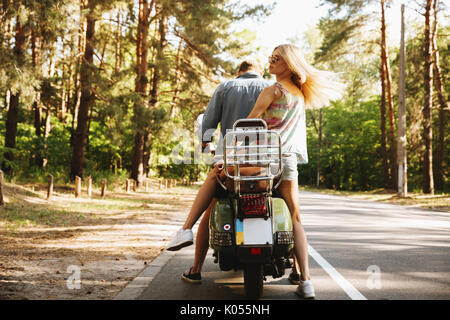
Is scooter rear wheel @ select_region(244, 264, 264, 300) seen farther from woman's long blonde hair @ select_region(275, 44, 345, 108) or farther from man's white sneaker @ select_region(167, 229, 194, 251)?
woman's long blonde hair @ select_region(275, 44, 345, 108)

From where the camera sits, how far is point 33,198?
49.7ft

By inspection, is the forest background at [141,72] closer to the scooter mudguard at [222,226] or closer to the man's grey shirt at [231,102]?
the man's grey shirt at [231,102]

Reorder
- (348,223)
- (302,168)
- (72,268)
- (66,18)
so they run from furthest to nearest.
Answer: (302,168), (66,18), (348,223), (72,268)

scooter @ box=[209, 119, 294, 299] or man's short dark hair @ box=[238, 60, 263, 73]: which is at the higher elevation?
man's short dark hair @ box=[238, 60, 263, 73]

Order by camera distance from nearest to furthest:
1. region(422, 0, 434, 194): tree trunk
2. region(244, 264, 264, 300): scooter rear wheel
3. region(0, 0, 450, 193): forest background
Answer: region(244, 264, 264, 300): scooter rear wheel → region(0, 0, 450, 193): forest background → region(422, 0, 434, 194): tree trunk

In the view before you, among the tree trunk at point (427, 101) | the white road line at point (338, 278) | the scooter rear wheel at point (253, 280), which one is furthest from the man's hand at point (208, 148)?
the tree trunk at point (427, 101)

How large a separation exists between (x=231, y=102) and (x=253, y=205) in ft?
4.37

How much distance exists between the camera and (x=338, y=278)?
559 centimetres

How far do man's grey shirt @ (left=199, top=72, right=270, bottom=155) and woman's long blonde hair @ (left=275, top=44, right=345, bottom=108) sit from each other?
→ 0.44 m

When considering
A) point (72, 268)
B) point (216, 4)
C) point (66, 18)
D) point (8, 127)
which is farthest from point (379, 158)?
point (72, 268)

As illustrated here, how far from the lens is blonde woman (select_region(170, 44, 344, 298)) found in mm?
4578

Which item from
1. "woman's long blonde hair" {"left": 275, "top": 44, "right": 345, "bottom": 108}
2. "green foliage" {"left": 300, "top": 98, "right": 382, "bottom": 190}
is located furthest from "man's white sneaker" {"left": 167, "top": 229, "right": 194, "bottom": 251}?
"green foliage" {"left": 300, "top": 98, "right": 382, "bottom": 190}
